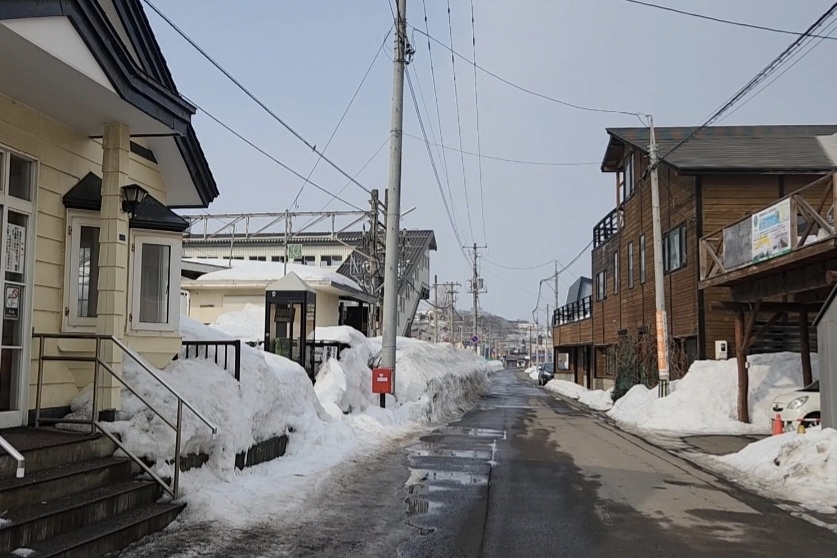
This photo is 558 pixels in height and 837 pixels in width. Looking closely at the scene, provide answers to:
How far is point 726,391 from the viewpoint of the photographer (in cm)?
2070

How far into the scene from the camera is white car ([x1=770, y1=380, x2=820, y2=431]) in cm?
1502

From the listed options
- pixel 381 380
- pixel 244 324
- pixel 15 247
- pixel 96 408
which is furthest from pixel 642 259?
pixel 15 247

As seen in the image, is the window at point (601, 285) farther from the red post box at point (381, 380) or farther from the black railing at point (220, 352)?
the black railing at point (220, 352)

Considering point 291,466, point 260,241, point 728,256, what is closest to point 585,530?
point 291,466

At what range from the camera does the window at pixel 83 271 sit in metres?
9.24

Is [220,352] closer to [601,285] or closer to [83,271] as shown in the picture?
[83,271]

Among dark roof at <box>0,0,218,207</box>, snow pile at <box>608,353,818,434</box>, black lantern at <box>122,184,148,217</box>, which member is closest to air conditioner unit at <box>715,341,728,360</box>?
snow pile at <box>608,353,818,434</box>

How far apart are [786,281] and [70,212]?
13.8 meters

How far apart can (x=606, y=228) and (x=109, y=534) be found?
122ft

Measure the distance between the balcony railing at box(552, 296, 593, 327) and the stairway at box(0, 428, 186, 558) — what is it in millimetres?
37312

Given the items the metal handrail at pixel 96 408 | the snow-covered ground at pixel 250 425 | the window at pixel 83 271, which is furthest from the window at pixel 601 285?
the metal handrail at pixel 96 408

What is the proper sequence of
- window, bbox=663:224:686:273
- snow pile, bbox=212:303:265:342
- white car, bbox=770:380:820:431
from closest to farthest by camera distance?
white car, bbox=770:380:820:431, snow pile, bbox=212:303:265:342, window, bbox=663:224:686:273

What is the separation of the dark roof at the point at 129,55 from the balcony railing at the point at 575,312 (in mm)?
34436

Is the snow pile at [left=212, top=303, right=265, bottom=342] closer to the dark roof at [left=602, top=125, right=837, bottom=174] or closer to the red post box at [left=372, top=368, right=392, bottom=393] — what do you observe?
the red post box at [left=372, top=368, right=392, bottom=393]
